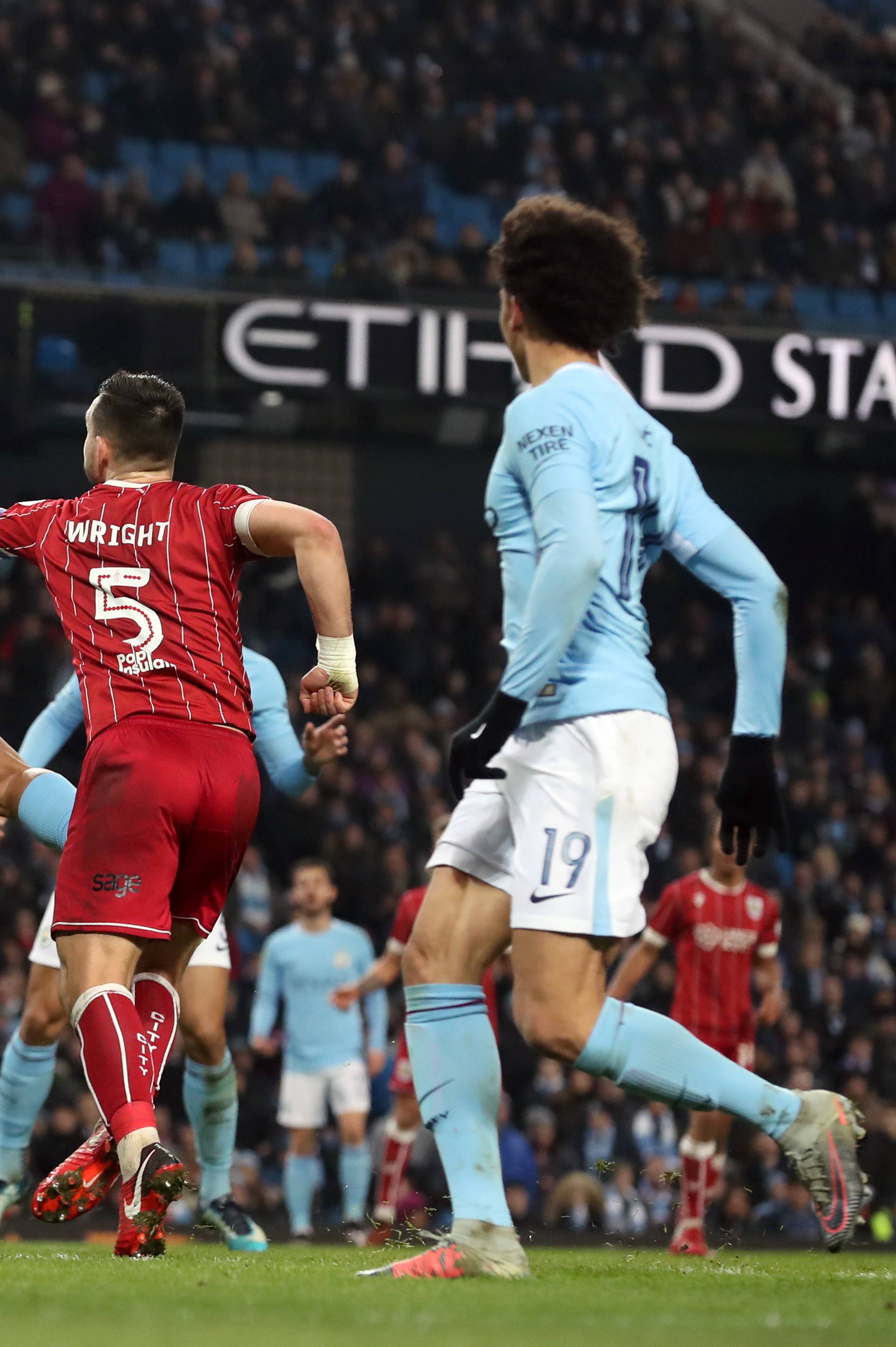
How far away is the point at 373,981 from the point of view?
10.3 meters

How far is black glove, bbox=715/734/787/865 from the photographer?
422 centimetres

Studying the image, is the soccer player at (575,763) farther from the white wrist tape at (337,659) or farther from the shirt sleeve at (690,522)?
the white wrist tape at (337,659)

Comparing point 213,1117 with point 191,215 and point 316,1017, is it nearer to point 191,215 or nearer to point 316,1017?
point 316,1017

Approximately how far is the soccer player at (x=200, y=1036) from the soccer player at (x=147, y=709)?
161 centimetres

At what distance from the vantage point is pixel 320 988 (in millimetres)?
11219

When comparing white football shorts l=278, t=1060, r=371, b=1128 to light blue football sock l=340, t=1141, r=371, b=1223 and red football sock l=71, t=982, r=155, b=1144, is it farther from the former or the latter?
red football sock l=71, t=982, r=155, b=1144

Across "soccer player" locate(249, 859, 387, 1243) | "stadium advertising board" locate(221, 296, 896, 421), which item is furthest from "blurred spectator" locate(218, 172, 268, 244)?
"soccer player" locate(249, 859, 387, 1243)

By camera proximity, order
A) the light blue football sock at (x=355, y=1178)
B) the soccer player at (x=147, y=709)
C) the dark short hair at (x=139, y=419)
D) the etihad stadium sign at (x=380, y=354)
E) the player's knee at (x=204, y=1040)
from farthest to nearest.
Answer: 1. the etihad stadium sign at (x=380, y=354)
2. the light blue football sock at (x=355, y=1178)
3. the player's knee at (x=204, y=1040)
4. the dark short hair at (x=139, y=419)
5. the soccer player at (x=147, y=709)

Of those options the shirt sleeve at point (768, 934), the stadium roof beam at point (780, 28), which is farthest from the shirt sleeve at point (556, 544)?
the stadium roof beam at point (780, 28)

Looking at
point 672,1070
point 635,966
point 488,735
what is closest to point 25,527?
point 488,735

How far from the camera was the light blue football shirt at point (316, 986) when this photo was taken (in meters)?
11.2

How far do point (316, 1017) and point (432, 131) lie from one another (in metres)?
12.2

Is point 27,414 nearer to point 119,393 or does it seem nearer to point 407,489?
point 407,489

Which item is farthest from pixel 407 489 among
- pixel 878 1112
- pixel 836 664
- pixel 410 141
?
pixel 878 1112
